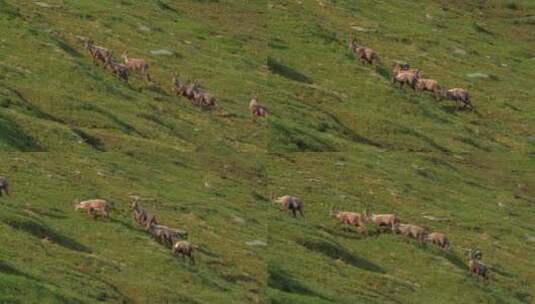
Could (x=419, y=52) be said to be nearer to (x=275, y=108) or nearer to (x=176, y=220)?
(x=275, y=108)

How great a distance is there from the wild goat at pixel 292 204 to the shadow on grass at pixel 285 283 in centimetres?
431

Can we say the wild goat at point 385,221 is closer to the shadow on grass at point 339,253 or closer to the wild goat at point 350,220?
the wild goat at point 350,220

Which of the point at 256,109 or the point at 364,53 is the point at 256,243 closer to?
the point at 256,109

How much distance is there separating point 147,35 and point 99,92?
42.3 ft

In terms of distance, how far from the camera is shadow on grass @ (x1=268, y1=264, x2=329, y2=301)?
232 ft

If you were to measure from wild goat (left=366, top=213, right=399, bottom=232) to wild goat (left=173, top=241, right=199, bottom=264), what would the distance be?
7694mm

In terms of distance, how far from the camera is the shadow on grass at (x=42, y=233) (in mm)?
69125

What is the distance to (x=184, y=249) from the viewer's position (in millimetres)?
71375

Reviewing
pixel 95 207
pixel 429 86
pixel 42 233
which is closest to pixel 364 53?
pixel 429 86

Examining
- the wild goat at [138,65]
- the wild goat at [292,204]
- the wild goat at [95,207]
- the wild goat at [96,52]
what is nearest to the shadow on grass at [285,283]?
the wild goat at [292,204]

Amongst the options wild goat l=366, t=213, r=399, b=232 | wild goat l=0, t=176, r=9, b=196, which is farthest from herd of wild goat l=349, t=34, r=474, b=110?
wild goat l=0, t=176, r=9, b=196

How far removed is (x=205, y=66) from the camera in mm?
95750

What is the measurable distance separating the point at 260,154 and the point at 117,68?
824 centimetres

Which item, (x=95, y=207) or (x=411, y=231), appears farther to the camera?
(x=411, y=231)
